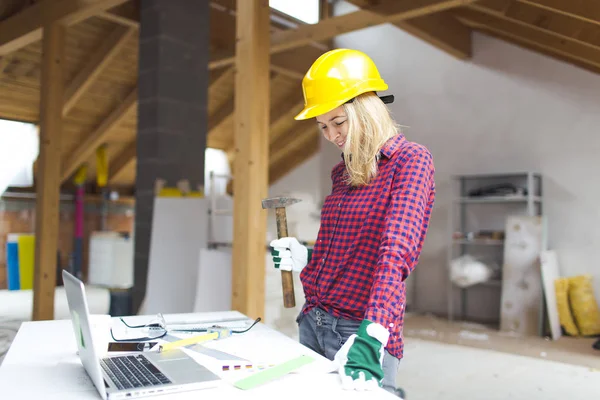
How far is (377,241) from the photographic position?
1327 millimetres

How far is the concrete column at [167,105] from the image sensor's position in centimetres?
488

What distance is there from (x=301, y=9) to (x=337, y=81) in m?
5.19

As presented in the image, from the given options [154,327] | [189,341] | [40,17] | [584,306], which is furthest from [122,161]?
Answer: [189,341]

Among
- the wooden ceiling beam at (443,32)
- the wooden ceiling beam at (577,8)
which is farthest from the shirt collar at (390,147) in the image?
the wooden ceiling beam at (443,32)

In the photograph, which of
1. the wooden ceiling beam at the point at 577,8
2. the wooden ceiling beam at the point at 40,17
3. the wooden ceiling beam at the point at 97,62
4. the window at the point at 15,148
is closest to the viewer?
the wooden ceiling beam at the point at 577,8

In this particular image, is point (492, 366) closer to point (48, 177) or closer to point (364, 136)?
point (364, 136)

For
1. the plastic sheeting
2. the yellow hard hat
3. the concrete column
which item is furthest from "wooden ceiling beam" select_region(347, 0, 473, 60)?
the yellow hard hat

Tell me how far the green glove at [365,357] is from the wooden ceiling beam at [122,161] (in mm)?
7742

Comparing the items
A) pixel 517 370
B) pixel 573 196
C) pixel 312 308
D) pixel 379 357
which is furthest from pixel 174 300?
pixel 573 196

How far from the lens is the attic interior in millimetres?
3906

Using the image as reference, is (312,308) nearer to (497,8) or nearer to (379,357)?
(379,357)

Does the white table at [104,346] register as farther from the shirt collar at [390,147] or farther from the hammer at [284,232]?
the shirt collar at [390,147]

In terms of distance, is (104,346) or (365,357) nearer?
(365,357)

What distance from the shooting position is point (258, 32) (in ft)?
9.94
